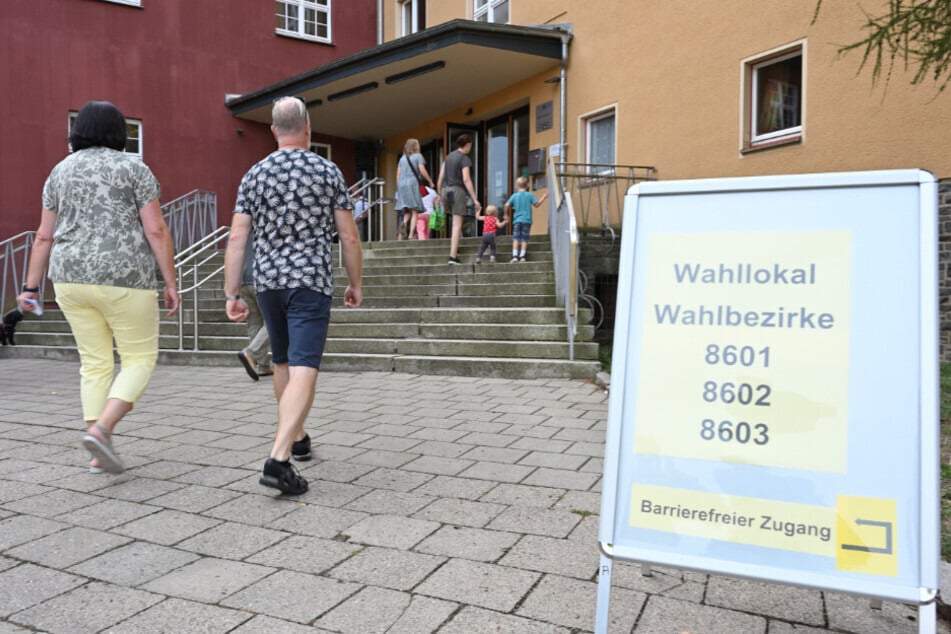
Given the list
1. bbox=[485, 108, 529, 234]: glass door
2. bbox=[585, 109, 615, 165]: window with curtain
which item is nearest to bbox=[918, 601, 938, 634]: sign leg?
bbox=[585, 109, 615, 165]: window with curtain

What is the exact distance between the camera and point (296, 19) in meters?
16.8

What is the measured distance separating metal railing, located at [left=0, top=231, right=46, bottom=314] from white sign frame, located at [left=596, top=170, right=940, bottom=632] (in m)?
12.5

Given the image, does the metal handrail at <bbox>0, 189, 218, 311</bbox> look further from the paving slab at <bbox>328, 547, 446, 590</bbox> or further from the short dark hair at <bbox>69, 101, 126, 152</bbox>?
the paving slab at <bbox>328, 547, 446, 590</bbox>

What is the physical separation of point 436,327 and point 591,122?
577 cm

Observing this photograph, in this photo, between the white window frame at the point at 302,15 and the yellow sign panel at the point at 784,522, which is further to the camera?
the white window frame at the point at 302,15

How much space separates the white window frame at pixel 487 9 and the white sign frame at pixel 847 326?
12.7m

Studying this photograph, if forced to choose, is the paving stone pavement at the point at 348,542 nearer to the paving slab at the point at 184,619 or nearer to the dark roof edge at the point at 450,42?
the paving slab at the point at 184,619

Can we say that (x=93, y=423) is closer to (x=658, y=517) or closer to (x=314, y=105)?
(x=658, y=517)

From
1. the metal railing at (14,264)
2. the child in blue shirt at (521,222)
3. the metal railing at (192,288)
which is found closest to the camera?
the metal railing at (192,288)

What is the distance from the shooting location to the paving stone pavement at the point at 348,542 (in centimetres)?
227

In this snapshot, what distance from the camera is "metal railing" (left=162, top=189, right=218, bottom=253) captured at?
47.4ft

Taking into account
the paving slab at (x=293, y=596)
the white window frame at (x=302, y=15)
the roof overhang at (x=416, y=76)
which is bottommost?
the paving slab at (x=293, y=596)

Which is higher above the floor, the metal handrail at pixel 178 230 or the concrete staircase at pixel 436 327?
the metal handrail at pixel 178 230

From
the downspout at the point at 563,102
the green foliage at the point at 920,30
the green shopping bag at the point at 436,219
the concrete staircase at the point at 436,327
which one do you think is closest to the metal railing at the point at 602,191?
the downspout at the point at 563,102
